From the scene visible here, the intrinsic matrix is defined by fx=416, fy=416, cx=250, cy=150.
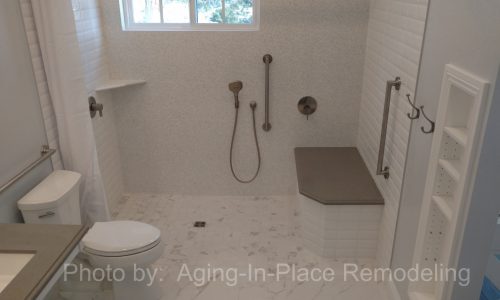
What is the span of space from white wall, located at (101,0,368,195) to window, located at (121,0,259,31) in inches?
4.3

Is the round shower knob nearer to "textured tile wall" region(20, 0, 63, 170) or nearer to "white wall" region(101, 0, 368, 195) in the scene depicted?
"white wall" region(101, 0, 368, 195)

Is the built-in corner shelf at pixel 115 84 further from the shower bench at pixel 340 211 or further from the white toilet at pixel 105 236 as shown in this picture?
the shower bench at pixel 340 211

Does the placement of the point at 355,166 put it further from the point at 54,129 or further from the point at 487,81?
the point at 54,129

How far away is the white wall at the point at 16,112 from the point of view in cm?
200

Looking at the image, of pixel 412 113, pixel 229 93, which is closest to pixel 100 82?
pixel 229 93

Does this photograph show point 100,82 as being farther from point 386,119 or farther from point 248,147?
point 386,119

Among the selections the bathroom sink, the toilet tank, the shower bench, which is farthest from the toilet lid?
the shower bench

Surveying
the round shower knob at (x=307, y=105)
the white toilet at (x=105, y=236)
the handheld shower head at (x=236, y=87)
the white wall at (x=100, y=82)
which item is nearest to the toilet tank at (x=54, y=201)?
the white toilet at (x=105, y=236)

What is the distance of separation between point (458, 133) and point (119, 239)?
5.64ft

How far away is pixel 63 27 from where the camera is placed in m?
2.29

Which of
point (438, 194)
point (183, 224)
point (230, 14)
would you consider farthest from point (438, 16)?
point (183, 224)

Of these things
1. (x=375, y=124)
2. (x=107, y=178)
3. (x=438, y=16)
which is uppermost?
(x=438, y=16)

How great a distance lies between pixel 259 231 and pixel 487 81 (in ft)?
6.83

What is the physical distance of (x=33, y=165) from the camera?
2225 millimetres
